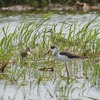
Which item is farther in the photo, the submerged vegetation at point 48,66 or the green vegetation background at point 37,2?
the green vegetation background at point 37,2

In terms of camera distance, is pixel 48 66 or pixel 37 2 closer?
pixel 48 66

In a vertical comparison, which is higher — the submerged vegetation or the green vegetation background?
the submerged vegetation

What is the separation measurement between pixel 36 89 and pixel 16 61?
1.97 meters

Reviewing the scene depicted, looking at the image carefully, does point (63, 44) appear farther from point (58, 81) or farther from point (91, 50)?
point (58, 81)

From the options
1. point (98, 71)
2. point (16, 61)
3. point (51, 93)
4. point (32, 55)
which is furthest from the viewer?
point (32, 55)

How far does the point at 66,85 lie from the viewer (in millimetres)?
9867

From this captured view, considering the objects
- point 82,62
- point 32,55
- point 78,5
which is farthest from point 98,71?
point 78,5

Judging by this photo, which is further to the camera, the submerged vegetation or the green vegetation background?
the green vegetation background

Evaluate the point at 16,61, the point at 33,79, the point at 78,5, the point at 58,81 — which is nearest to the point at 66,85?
the point at 58,81

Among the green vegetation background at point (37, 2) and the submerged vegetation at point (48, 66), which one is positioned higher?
the submerged vegetation at point (48, 66)

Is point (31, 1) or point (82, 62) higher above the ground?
point (82, 62)

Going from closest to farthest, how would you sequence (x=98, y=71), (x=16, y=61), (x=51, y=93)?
1. (x=51, y=93)
2. (x=98, y=71)
3. (x=16, y=61)

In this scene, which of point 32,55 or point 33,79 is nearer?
point 33,79

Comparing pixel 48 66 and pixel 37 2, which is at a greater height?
pixel 48 66
